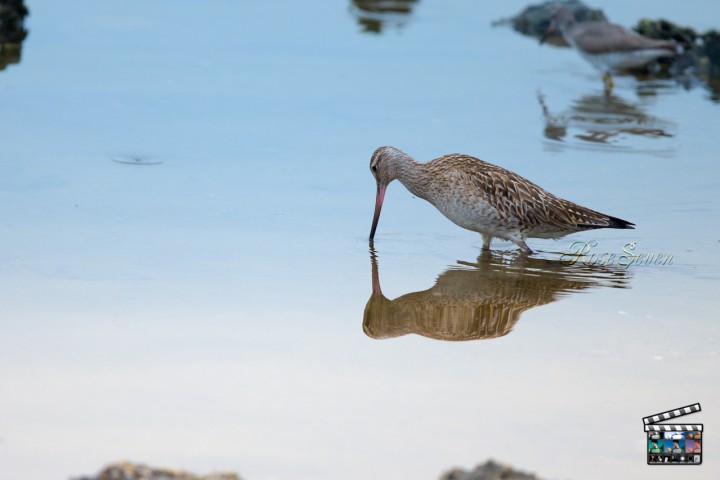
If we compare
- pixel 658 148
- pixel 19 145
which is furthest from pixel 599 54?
pixel 19 145

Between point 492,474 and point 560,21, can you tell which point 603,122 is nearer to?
point 560,21

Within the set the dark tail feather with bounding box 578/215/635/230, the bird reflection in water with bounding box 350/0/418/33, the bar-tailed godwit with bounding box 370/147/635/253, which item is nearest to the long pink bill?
the bar-tailed godwit with bounding box 370/147/635/253

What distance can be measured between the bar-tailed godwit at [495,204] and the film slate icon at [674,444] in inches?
130

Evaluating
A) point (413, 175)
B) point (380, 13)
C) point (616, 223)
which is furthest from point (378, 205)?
point (380, 13)

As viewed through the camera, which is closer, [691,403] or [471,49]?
[691,403]

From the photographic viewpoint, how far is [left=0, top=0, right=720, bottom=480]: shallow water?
16.8 ft

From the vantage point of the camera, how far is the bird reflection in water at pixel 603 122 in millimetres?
11609

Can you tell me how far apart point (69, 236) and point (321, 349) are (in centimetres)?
260

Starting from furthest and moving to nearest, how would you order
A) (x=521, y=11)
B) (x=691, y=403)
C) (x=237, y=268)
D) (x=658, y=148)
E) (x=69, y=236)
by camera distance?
(x=521, y=11) < (x=658, y=148) < (x=69, y=236) < (x=237, y=268) < (x=691, y=403)

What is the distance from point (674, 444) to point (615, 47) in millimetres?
10362

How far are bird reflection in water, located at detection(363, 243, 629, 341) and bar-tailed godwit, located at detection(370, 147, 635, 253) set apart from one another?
0.23 m

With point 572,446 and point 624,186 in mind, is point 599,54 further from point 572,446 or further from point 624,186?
point 572,446

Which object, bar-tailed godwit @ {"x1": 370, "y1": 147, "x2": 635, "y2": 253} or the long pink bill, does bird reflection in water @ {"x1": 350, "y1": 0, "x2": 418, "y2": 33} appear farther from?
bar-tailed godwit @ {"x1": 370, "y1": 147, "x2": 635, "y2": 253}

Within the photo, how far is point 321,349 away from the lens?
611 cm
